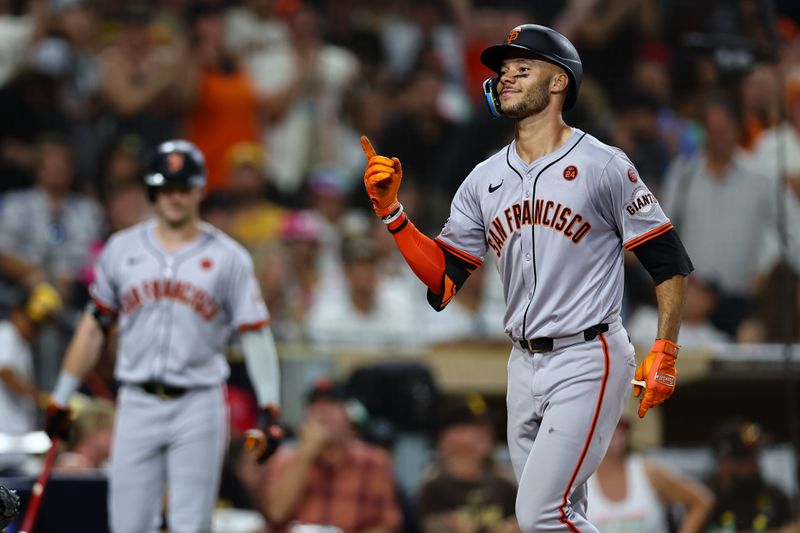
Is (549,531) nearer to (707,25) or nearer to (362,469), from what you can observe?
(362,469)

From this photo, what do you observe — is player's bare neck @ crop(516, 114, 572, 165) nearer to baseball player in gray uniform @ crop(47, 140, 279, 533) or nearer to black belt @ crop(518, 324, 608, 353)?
black belt @ crop(518, 324, 608, 353)

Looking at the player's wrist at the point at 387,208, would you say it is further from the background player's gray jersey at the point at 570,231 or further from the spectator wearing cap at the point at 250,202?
the spectator wearing cap at the point at 250,202

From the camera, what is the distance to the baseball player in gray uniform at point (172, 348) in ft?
21.8

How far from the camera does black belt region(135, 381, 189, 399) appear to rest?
675cm

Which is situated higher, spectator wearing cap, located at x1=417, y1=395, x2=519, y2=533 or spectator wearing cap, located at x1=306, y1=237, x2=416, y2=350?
spectator wearing cap, located at x1=306, y1=237, x2=416, y2=350

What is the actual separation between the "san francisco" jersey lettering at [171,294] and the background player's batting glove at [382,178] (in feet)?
6.87

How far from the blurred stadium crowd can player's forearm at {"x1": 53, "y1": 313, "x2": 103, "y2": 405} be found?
5.29 ft

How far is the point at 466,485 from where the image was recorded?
8320mm

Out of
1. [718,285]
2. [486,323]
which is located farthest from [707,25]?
[486,323]

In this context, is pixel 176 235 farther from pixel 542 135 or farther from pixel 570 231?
pixel 570 231

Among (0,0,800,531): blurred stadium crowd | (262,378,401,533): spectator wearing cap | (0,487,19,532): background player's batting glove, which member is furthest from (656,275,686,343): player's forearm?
(262,378,401,533): spectator wearing cap

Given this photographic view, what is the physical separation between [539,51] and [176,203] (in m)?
2.55

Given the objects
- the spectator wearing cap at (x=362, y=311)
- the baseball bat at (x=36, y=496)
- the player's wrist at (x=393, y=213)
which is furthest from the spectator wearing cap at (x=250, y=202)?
the player's wrist at (x=393, y=213)

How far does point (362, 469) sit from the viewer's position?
335 inches
